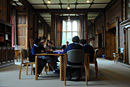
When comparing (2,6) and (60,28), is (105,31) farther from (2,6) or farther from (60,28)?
(2,6)

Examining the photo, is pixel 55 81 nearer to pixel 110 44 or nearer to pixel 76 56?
pixel 76 56

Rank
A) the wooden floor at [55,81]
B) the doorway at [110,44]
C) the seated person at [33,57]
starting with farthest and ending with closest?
the doorway at [110,44] < the seated person at [33,57] < the wooden floor at [55,81]

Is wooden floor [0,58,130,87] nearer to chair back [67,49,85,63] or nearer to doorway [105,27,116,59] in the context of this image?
chair back [67,49,85,63]

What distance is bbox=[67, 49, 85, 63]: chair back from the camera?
12.3 feet

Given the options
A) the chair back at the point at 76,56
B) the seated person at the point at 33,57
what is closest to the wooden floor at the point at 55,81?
the seated person at the point at 33,57

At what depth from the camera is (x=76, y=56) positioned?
3.78 metres

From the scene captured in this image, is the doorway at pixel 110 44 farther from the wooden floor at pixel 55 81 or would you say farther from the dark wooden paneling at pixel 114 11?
the wooden floor at pixel 55 81

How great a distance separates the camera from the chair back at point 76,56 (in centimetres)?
376

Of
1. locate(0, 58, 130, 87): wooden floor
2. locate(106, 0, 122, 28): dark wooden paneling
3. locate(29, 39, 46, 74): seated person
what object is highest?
locate(106, 0, 122, 28): dark wooden paneling

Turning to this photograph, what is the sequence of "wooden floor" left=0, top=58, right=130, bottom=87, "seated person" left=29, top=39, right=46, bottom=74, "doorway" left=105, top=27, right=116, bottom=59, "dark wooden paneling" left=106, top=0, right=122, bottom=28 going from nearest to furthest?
"wooden floor" left=0, top=58, right=130, bottom=87 < "seated person" left=29, top=39, right=46, bottom=74 < "dark wooden paneling" left=106, top=0, right=122, bottom=28 < "doorway" left=105, top=27, right=116, bottom=59

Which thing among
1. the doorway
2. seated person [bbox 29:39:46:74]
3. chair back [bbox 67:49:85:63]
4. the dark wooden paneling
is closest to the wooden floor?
seated person [bbox 29:39:46:74]

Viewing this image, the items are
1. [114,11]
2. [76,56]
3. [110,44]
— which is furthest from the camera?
[110,44]

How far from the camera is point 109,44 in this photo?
12945 mm

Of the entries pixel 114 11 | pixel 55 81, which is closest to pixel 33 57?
pixel 55 81
